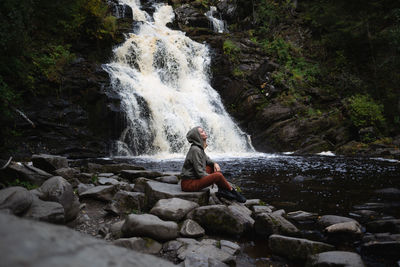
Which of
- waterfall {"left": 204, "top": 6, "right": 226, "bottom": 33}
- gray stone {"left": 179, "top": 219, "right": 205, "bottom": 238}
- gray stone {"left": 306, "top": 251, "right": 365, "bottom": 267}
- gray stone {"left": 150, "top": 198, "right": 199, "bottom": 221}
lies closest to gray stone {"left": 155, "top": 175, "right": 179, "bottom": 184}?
gray stone {"left": 150, "top": 198, "right": 199, "bottom": 221}

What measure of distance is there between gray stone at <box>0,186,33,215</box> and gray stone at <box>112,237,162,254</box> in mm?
1370

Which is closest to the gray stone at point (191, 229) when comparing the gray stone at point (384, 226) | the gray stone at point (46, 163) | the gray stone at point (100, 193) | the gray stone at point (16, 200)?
the gray stone at point (100, 193)

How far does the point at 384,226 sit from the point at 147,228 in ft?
14.3

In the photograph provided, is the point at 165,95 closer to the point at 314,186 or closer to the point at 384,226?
the point at 314,186

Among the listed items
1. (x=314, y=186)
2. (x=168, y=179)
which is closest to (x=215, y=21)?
(x=314, y=186)

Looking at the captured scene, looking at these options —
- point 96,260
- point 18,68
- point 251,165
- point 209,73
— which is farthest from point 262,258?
point 209,73

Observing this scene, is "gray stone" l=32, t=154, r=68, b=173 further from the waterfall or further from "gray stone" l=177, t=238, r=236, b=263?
the waterfall

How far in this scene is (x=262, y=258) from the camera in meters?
4.12

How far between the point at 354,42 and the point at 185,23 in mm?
17377

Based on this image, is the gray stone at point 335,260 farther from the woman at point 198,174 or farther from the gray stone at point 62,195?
the gray stone at point 62,195

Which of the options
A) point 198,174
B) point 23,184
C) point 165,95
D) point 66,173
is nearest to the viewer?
point 23,184

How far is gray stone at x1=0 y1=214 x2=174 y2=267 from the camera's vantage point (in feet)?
Result: 3.23

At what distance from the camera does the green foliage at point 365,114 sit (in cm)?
1856

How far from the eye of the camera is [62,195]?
452cm
